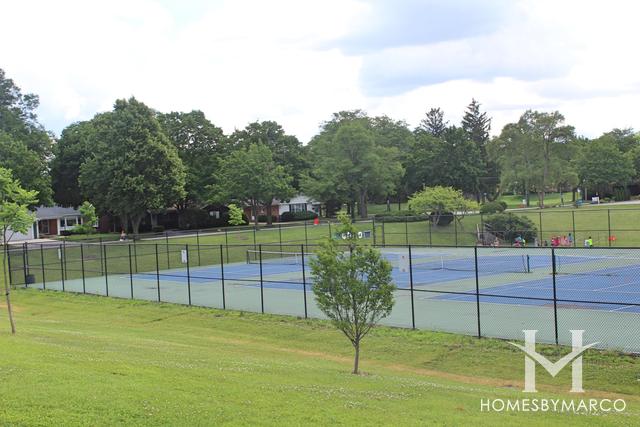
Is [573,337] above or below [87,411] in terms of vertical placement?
below

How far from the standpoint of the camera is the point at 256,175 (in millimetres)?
72125

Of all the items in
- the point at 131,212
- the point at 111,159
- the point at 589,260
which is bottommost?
the point at 589,260

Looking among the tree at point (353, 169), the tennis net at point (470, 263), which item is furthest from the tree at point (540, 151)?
the tennis net at point (470, 263)

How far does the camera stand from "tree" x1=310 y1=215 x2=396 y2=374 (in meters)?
13.4

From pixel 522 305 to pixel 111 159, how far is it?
47618 mm

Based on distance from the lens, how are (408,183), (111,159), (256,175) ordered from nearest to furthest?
(111,159) → (256,175) → (408,183)

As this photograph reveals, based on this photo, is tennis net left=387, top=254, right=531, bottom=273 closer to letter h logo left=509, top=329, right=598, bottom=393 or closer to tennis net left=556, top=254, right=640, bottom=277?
tennis net left=556, top=254, right=640, bottom=277

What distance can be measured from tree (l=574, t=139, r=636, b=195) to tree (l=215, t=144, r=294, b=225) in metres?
44.9

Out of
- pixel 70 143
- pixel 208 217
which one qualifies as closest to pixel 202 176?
pixel 208 217

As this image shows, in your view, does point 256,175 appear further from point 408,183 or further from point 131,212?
point 408,183

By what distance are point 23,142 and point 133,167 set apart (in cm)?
Result: 1731

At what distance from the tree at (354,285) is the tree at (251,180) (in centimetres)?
5761

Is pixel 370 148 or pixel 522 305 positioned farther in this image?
pixel 370 148

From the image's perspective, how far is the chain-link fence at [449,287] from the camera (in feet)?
66.4
